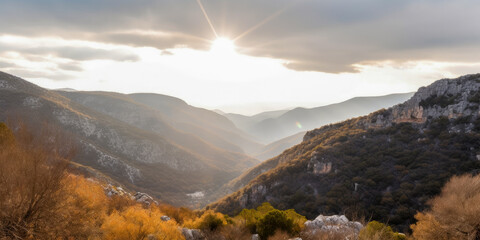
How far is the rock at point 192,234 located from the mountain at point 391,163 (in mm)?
26976

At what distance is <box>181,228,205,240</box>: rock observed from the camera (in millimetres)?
18297

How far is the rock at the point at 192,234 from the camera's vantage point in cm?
1830

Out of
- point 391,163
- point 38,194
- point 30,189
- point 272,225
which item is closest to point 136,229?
point 38,194

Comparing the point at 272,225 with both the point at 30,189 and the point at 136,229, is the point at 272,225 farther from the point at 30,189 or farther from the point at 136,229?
the point at 30,189

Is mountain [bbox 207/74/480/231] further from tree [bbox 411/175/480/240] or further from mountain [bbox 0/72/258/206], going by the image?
mountain [bbox 0/72/258/206]

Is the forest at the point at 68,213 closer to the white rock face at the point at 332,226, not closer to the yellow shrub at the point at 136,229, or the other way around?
the yellow shrub at the point at 136,229

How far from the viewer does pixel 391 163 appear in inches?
2192

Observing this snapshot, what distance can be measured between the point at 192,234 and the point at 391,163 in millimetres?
52490

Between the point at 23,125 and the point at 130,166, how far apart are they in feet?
401

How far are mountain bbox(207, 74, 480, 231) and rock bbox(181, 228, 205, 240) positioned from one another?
26976 mm

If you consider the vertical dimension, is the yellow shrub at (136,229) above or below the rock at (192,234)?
above

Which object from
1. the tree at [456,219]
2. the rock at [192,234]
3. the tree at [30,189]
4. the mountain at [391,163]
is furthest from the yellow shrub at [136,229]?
the mountain at [391,163]

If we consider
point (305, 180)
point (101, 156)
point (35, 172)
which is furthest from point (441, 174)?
point (101, 156)

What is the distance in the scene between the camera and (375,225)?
20062 millimetres
